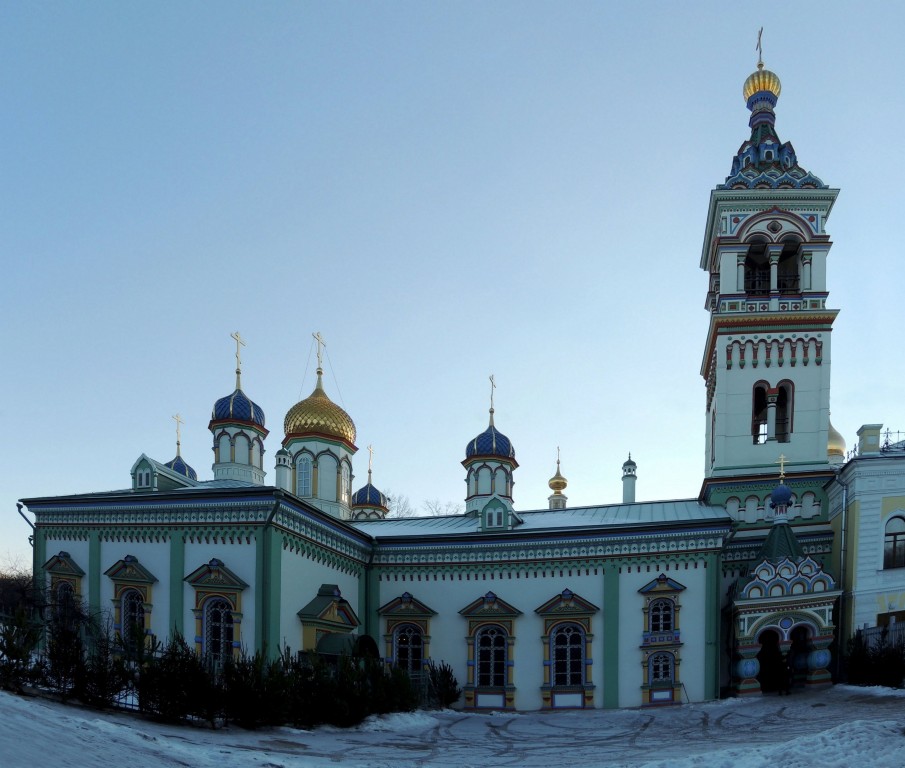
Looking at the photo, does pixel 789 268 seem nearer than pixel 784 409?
No

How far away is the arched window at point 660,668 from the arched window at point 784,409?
641 cm

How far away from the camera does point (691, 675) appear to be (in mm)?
21250

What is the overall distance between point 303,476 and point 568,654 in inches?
418

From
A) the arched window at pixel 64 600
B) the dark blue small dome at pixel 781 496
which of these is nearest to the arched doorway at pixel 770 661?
the dark blue small dome at pixel 781 496

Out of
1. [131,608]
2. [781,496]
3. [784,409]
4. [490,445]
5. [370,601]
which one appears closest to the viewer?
[131,608]

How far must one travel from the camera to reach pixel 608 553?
73.0 feet

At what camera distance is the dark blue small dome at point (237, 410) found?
26.2m

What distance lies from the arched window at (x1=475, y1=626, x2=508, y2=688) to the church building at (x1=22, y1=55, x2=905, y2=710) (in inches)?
1.3

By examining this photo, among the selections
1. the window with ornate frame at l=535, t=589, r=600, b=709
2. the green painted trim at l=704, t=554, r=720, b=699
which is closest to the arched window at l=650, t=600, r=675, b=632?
the green painted trim at l=704, t=554, r=720, b=699

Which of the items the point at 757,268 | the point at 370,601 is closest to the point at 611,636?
the point at 370,601

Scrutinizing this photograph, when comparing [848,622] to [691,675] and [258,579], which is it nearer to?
[691,675]

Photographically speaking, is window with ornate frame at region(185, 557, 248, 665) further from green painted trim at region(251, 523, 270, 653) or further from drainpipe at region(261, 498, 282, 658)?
drainpipe at region(261, 498, 282, 658)

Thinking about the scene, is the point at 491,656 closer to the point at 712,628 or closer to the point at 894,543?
the point at 712,628

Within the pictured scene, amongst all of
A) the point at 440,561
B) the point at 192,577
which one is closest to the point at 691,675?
the point at 440,561
